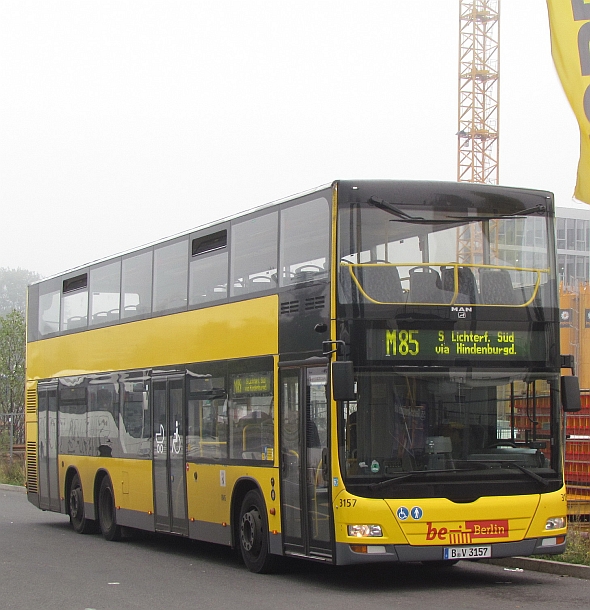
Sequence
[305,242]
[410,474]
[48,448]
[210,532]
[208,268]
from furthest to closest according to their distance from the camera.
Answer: [48,448] → [208,268] → [210,532] → [305,242] → [410,474]

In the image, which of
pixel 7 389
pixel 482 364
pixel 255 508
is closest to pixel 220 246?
pixel 255 508

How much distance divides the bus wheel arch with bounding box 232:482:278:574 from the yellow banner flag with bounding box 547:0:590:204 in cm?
511

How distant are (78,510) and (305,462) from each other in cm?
916

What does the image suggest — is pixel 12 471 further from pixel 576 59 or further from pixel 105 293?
pixel 576 59

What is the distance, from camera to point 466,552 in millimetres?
12406

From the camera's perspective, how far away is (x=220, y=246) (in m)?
15.8

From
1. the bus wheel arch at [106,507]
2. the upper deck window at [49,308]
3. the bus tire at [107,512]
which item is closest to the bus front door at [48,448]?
the upper deck window at [49,308]

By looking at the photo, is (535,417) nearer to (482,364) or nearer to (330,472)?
(482,364)

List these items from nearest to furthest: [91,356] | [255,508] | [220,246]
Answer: [255,508]
[220,246]
[91,356]

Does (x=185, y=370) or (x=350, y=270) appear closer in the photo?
(x=350, y=270)

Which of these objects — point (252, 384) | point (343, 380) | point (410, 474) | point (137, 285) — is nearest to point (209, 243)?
point (252, 384)

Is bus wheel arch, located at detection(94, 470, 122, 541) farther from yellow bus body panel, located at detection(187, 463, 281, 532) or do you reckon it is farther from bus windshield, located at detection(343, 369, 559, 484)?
bus windshield, located at detection(343, 369, 559, 484)

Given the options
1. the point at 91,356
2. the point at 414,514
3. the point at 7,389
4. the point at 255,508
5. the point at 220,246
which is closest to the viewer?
the point at 414,514

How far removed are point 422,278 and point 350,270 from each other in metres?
A: 0.75
